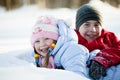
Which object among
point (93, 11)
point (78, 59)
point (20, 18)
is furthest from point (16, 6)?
point (78, 59)

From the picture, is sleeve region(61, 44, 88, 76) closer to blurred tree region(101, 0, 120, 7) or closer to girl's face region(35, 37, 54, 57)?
girl's face region(35, 37, 54, 57)

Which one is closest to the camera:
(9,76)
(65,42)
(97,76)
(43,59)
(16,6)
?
(9,76)

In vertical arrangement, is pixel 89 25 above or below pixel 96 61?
above

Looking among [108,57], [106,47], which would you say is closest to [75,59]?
[108,57]

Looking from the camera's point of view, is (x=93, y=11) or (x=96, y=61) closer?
(x=96, y=61)

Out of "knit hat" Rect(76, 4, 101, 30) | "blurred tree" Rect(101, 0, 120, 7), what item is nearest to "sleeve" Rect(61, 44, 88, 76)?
"knit hat" Rect(76, 4, 101, 30)

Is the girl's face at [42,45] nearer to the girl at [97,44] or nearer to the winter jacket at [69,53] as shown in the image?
the winter jacket at [69,53]

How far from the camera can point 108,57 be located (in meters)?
2.61

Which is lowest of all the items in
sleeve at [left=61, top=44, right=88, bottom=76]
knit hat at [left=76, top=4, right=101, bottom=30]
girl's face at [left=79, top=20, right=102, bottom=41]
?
sleeve at [left=61, top=44, right=88, bottom=76]

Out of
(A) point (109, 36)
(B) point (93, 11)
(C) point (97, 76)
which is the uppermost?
(B) point (93, 11)

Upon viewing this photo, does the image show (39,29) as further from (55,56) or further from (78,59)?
(78,59)

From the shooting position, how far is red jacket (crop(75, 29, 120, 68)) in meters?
2.59

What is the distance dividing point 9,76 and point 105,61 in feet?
2.49

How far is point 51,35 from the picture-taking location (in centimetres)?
289
